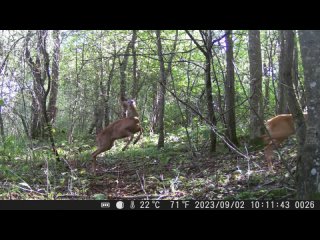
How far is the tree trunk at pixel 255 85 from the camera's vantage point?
176 inches

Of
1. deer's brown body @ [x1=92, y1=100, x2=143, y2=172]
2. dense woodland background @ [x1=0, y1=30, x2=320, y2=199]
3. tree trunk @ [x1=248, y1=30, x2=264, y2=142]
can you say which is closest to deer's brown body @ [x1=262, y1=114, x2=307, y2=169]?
dense woodland background @ [x1=0, y1=30, x2=320, y2=199]

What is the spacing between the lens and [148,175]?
389 cm

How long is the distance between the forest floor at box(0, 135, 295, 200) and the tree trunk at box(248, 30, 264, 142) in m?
0.31

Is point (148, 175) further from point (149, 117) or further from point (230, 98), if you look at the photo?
point (149, 117)

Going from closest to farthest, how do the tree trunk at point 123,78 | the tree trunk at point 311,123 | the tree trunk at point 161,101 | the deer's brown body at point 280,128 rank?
the tree trunk at point 311,123, the deer's brown body at point 280,128, the tree trunk at point 161,101, the tree trunk at point 123,78

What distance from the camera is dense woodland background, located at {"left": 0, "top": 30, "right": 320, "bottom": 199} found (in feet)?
10.9

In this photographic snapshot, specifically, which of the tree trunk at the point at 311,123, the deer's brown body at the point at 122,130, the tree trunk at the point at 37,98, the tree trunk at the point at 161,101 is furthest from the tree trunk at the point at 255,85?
the tree trunk at the point at 37,98

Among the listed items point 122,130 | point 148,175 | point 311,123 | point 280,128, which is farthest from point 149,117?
point 311,123
